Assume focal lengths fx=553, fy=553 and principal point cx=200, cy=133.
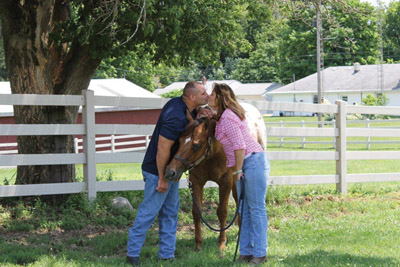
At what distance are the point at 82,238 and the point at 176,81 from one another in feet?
338

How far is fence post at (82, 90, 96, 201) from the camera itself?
779cm

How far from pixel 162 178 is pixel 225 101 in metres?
1.02

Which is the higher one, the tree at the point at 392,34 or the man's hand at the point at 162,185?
the tree at the point at 392,34

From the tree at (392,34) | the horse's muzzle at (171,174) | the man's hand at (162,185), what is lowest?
the man's hand at (162,185)

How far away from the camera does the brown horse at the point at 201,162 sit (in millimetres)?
5539

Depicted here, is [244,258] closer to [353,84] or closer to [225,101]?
[225,101]

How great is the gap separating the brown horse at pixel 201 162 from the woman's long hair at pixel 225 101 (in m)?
0.20

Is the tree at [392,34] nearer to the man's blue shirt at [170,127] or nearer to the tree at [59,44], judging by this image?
the tree at [59,44]

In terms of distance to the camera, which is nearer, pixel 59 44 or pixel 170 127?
pixel 170 127

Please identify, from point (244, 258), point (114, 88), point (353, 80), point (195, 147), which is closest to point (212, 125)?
point (195, 147)

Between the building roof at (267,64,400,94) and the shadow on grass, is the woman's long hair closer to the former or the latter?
the shadow on grass

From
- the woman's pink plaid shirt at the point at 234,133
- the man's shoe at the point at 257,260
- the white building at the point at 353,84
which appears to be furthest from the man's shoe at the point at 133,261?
the white building at the point at 353,84

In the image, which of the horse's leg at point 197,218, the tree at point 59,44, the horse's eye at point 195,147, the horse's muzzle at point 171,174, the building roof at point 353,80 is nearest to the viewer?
the horse's muzzle at point 171,174

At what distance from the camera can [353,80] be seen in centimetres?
6512
